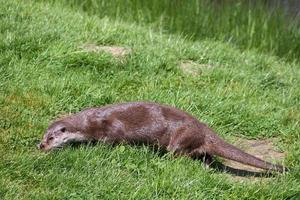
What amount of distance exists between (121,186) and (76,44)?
2400mm

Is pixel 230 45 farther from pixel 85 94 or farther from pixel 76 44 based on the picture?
pixel 85 94

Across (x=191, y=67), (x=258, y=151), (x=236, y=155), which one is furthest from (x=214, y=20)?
(x=236, y=155)

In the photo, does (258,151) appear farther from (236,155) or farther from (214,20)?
(214,20)

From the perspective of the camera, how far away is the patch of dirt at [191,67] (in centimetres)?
613

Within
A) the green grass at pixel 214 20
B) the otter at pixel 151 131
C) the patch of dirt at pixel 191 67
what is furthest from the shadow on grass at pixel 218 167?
the green grass at pixel 214 20

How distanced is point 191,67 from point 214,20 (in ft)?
6.85

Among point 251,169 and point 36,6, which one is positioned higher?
point 36,6

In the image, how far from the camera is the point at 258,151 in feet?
16.4

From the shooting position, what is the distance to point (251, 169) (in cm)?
467

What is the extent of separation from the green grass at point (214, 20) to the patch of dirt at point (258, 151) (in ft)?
8.82

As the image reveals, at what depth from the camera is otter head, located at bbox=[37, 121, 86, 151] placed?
14.1ft

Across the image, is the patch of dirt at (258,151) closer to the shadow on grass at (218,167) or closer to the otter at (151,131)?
the shadow on grass at (218,167)

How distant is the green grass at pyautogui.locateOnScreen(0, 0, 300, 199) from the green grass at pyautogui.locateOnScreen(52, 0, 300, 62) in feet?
1.96

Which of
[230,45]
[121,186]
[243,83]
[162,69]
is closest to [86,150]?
[121,186]
